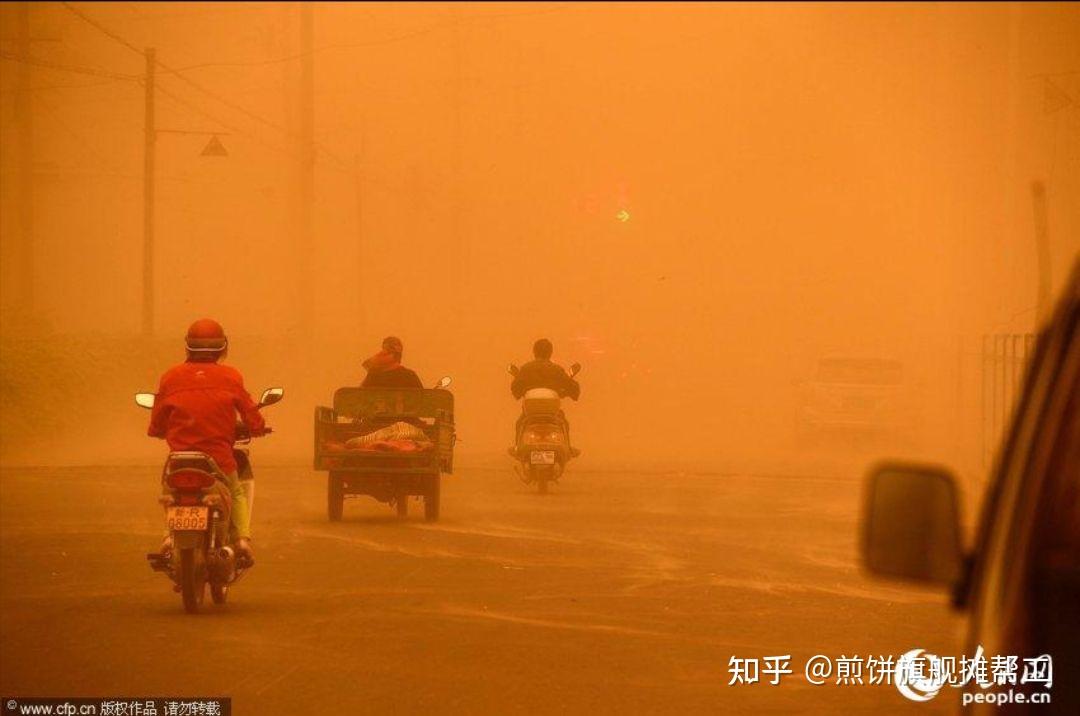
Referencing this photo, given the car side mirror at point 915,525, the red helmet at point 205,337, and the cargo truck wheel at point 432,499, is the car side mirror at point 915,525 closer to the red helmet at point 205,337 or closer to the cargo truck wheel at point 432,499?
the red helmet at point 205,337

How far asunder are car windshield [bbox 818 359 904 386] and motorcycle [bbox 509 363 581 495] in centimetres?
1351

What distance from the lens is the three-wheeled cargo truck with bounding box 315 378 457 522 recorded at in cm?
1677

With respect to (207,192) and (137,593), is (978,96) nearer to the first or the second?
(207,192)

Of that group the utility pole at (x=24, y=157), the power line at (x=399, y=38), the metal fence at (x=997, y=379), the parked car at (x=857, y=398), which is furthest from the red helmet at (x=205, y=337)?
the power line at (x=399, y=38)

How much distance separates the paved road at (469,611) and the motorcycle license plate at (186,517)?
0.57 metres

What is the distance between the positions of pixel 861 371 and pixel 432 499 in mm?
18439

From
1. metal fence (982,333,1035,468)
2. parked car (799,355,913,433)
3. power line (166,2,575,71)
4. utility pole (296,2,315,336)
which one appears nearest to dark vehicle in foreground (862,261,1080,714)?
metal fence (982,333,1035,468)

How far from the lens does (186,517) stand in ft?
34.8

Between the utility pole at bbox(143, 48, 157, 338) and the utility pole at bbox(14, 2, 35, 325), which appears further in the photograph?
the utility pole at bbox(143, 48, 157, 338)

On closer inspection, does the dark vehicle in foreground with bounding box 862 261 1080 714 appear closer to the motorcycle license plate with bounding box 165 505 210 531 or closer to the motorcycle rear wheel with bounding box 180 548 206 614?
the motorcycle license plate with bounding box 165 505 210 531

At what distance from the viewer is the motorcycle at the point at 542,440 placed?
67.8 feet

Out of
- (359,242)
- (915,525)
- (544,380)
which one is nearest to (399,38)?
(359,242)

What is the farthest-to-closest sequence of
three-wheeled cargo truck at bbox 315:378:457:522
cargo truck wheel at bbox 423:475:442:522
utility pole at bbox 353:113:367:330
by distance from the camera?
utility pole at bbox 353:113:367:330 < cargo truck wheel at bbox 423:475:442:522 < three-wheeled cargo truck at bbox 315:378:457:522

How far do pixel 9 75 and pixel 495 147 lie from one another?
47918 mm
